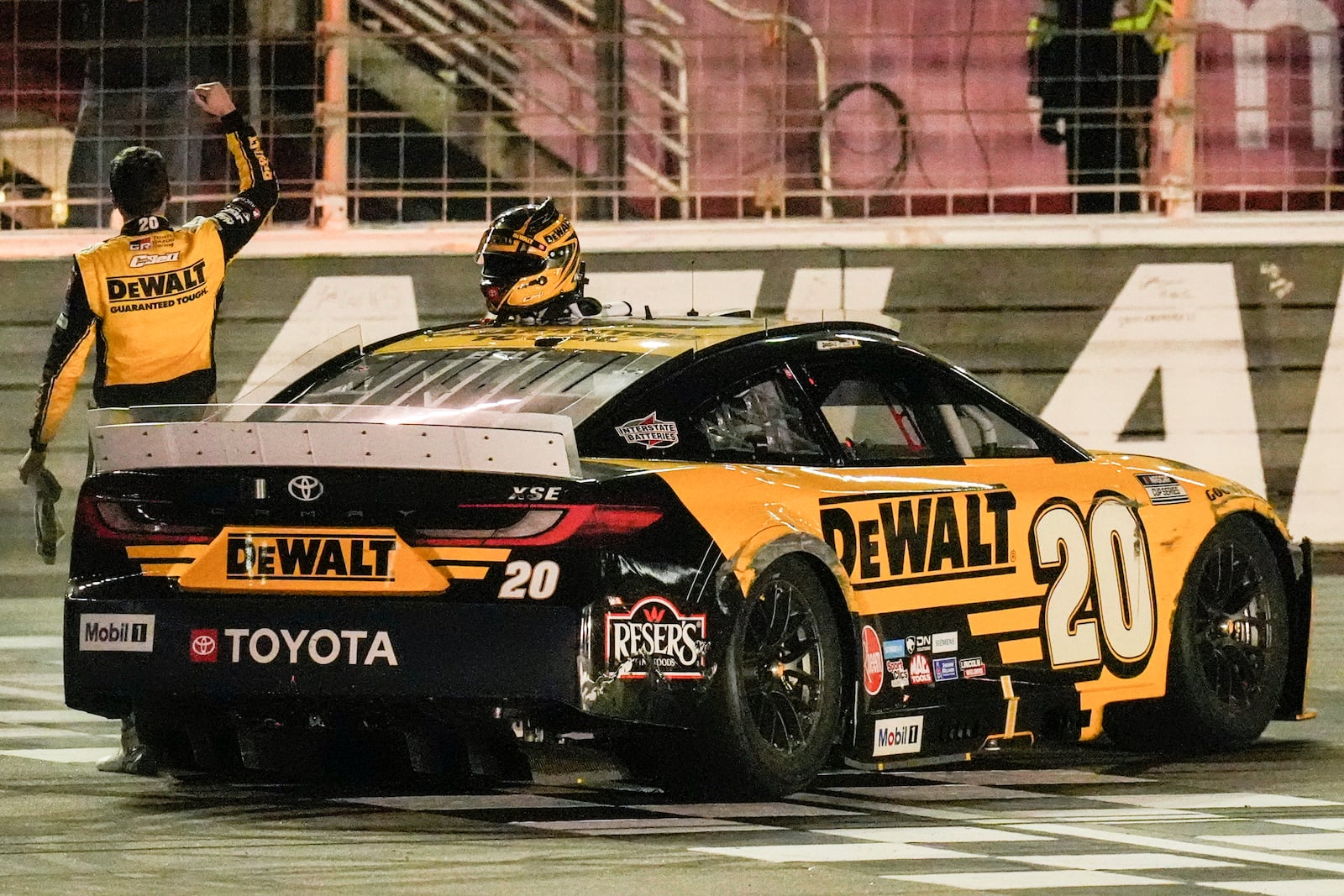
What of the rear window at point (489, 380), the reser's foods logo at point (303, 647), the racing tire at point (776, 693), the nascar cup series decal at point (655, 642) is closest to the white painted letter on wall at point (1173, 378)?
the rear window at point (489, 380)

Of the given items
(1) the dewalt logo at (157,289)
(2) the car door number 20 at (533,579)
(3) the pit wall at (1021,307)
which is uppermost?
(3) the pit wall at (1021,307)

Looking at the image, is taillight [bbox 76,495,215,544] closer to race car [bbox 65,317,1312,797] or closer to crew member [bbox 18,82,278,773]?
race car [bbox 65,317,1312,797]

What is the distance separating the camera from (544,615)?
23.6 ft

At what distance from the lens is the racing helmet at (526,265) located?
29.7 ft

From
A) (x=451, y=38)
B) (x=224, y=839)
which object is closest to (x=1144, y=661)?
(x=224, y=839)

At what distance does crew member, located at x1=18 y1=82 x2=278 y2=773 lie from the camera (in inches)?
367

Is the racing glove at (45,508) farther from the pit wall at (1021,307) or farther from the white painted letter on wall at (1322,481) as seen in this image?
the white painted letter on wall at (1322,481)

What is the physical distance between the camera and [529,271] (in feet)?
29.7

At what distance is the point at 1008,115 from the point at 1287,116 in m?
1.47

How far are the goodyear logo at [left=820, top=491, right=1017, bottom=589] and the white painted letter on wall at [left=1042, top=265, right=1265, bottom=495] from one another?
285 inches

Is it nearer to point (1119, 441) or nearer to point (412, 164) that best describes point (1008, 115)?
point (1119, 441)

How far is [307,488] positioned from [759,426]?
1.33 metres

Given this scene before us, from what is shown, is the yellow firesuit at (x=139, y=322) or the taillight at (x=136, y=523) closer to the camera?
the taillight at (x=136, y=523)

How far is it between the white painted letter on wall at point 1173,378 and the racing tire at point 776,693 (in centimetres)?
798
